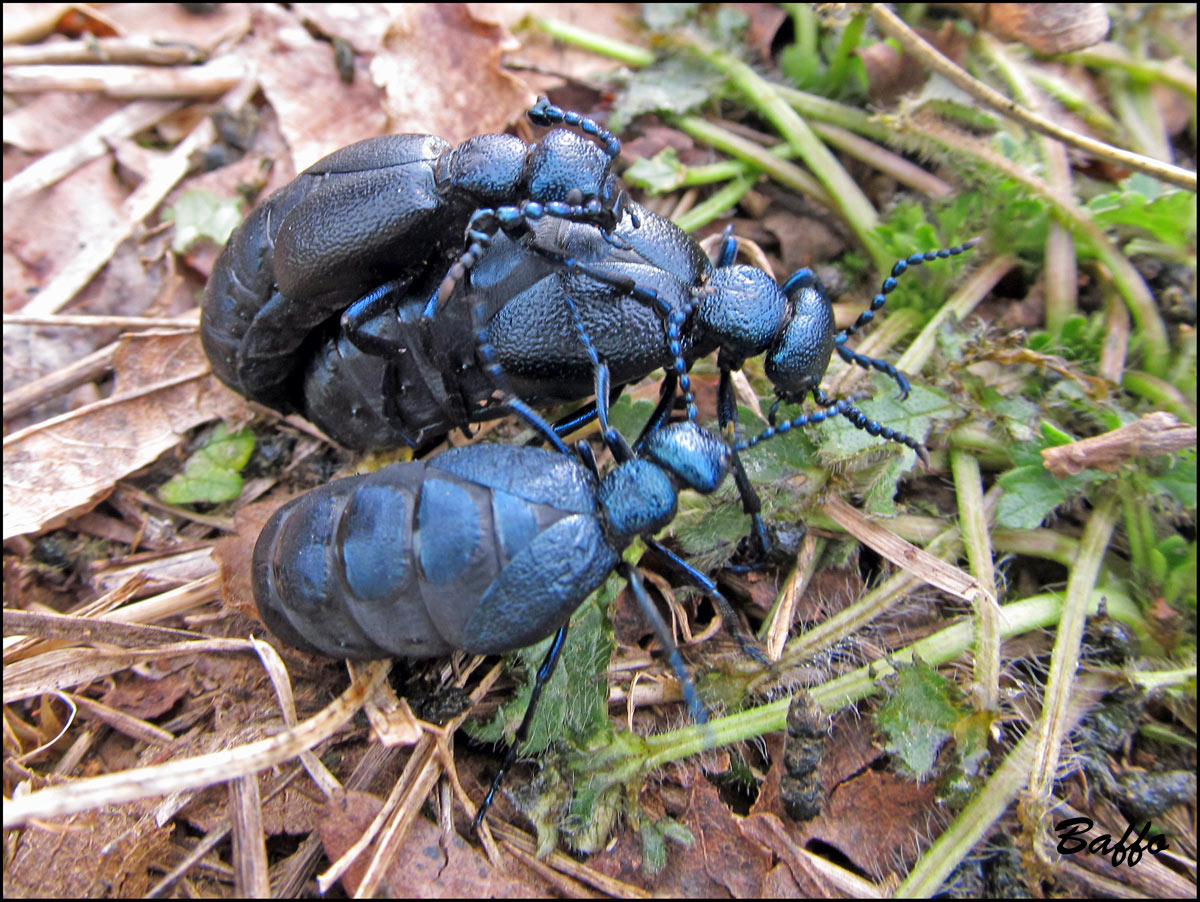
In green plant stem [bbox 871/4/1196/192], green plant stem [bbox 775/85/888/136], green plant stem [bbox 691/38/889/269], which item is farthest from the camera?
green plant stem [bbox 775/85/888/136]

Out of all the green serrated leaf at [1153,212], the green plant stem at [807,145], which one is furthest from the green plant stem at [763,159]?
the green serrated leaf at [1153,212]

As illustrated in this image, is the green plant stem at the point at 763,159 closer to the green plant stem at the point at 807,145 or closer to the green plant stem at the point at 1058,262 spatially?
the green plant stem at the point at 807,145

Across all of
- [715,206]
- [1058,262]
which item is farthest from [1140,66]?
[715,206]

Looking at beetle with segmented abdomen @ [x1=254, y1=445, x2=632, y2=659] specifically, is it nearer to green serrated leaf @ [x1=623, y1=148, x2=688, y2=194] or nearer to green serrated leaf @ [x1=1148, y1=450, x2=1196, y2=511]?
green serrated leaf @ [x1=623, y1=148, x2=688, y2=194]

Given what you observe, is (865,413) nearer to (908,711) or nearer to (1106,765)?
(908,711)

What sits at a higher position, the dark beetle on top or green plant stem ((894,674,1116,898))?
the dark beetle on top

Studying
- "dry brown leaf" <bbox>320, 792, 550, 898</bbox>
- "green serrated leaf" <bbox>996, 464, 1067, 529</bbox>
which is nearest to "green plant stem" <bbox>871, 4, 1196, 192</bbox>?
"green serrated leaf" <bbox>996, 464, 1067, 529</bbox>

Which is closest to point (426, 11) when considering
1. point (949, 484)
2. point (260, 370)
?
point (260, 370)
